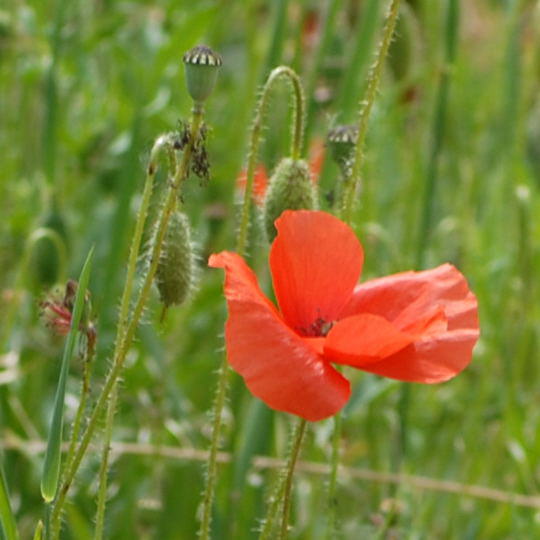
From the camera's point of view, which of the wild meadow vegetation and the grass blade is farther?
the wild meadow vegetation

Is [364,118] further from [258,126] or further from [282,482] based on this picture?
[282,482]

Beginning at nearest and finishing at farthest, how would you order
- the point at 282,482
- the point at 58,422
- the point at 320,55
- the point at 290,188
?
the point at 58,422 → the point at 282,482 → the point at 290,188 → the point at 320,55

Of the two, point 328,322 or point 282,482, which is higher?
point 328,322

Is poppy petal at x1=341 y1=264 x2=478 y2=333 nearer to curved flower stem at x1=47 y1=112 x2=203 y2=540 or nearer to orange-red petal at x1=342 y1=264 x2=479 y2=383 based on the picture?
orange-red petal at x1=342 y1=264 x2=479 y2=383

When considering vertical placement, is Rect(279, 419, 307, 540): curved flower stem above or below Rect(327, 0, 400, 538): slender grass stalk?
below

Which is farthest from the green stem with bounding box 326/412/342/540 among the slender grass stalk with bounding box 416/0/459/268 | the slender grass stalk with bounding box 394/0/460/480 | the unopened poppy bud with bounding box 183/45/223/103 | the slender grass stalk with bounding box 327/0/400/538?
the slender grass stalk with bounding box 416/0/459/268

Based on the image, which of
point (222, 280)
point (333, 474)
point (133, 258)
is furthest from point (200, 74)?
point (222, 280)
